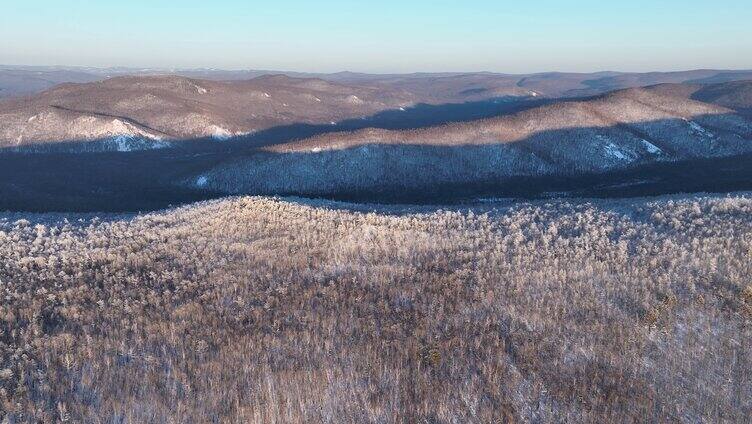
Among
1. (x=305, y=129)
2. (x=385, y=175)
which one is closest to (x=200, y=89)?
(x=305, y=129)

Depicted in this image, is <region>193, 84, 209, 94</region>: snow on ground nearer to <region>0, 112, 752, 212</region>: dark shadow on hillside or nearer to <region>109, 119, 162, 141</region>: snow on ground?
<region>109, 119, 162, 141</region>: snow on ground

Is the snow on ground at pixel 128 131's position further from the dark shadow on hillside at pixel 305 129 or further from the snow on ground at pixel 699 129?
the snow on ground at pixel 699 129

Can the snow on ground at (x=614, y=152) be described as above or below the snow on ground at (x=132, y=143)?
above

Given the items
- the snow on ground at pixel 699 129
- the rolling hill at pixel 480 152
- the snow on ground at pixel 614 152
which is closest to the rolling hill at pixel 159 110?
the rolling hill at pixel 480 152

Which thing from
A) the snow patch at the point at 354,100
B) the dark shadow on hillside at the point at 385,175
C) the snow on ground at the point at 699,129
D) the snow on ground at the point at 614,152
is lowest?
the dark shadow on hillside at the point at 385,175

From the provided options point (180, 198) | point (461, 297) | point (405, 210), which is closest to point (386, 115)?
point (180, 198)
